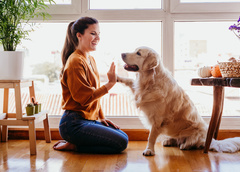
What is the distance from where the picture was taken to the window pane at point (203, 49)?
2.60 meters

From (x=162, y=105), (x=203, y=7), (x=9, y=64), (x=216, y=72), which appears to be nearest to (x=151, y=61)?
(x=162, y=105)

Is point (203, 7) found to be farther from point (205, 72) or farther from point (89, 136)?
point (89, 136)

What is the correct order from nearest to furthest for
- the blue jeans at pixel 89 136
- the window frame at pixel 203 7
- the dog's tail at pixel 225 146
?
the blue jeans at pixel 89 136 < the dog's tail at pixel 225 146 < the window frame at pixel 203 7

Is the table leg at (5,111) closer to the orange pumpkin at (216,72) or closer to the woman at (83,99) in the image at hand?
the woman at (83,99)

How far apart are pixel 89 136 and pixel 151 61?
76 cm

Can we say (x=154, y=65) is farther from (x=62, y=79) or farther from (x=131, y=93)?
(x=62, y=79)

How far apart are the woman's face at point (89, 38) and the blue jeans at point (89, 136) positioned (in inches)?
21.5

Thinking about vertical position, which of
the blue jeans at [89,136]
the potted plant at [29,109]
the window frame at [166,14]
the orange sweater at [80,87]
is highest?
the window frame at [166,14]

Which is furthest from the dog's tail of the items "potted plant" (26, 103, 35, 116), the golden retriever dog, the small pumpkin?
"potted plant" (26, 103, 35, 116)

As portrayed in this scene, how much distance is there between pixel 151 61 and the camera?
6.73 ft

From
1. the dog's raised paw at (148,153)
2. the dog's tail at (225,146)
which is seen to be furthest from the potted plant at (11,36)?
the dog's tail at (225,146)

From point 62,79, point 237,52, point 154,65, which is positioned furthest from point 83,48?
point 237,52

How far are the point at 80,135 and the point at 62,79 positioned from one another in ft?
1.53

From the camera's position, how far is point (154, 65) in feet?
6.75
